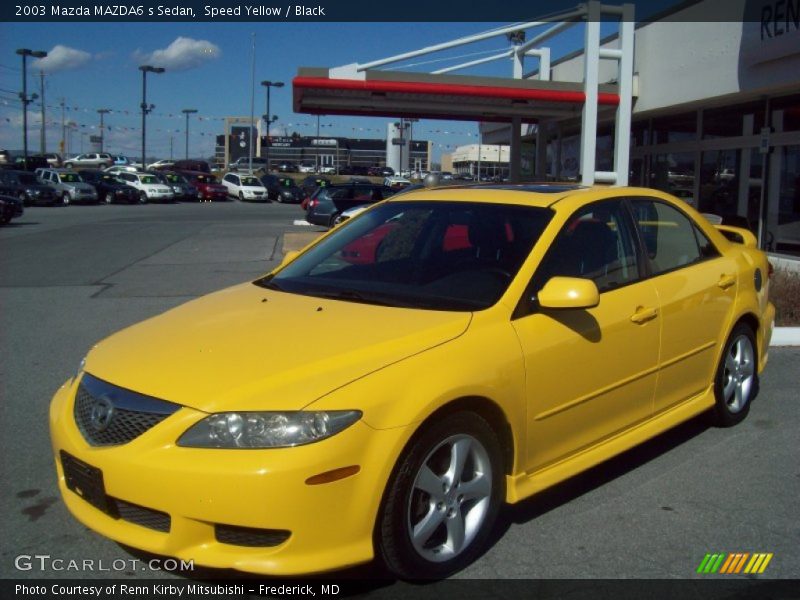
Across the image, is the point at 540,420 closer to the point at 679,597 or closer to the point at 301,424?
the point at 679,597

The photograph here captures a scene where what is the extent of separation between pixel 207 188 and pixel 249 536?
47.7m

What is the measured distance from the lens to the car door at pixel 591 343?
3908 mm

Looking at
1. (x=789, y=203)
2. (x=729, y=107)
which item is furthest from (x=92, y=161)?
(x=789, y=203)

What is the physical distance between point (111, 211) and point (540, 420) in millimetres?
35090

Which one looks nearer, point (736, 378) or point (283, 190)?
point (736, 378)

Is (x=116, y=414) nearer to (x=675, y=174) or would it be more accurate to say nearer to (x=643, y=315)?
(x=643, y=315)

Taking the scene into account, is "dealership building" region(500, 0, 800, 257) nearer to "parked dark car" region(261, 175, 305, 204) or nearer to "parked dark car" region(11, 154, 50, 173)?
"parked dark car" region(261, 175, 305, 204)

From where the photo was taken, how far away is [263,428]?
313 cm

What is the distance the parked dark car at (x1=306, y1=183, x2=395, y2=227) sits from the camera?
24775 millimetres

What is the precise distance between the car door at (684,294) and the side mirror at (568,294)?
0.99m

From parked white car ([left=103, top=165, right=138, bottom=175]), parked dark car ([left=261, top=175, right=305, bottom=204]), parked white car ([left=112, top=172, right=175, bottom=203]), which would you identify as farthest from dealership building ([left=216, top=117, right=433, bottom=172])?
parked white car ([left=112, top=172, right=175, bottom=203])

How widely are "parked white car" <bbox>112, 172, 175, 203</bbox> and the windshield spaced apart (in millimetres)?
42218

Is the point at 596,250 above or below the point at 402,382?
above

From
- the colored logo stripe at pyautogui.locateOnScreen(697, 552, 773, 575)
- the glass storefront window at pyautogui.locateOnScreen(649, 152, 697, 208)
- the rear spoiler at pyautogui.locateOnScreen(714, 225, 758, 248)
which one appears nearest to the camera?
the colored logo stripe at pyautogui.locateOnScreen(697, 552, 773, 575)
